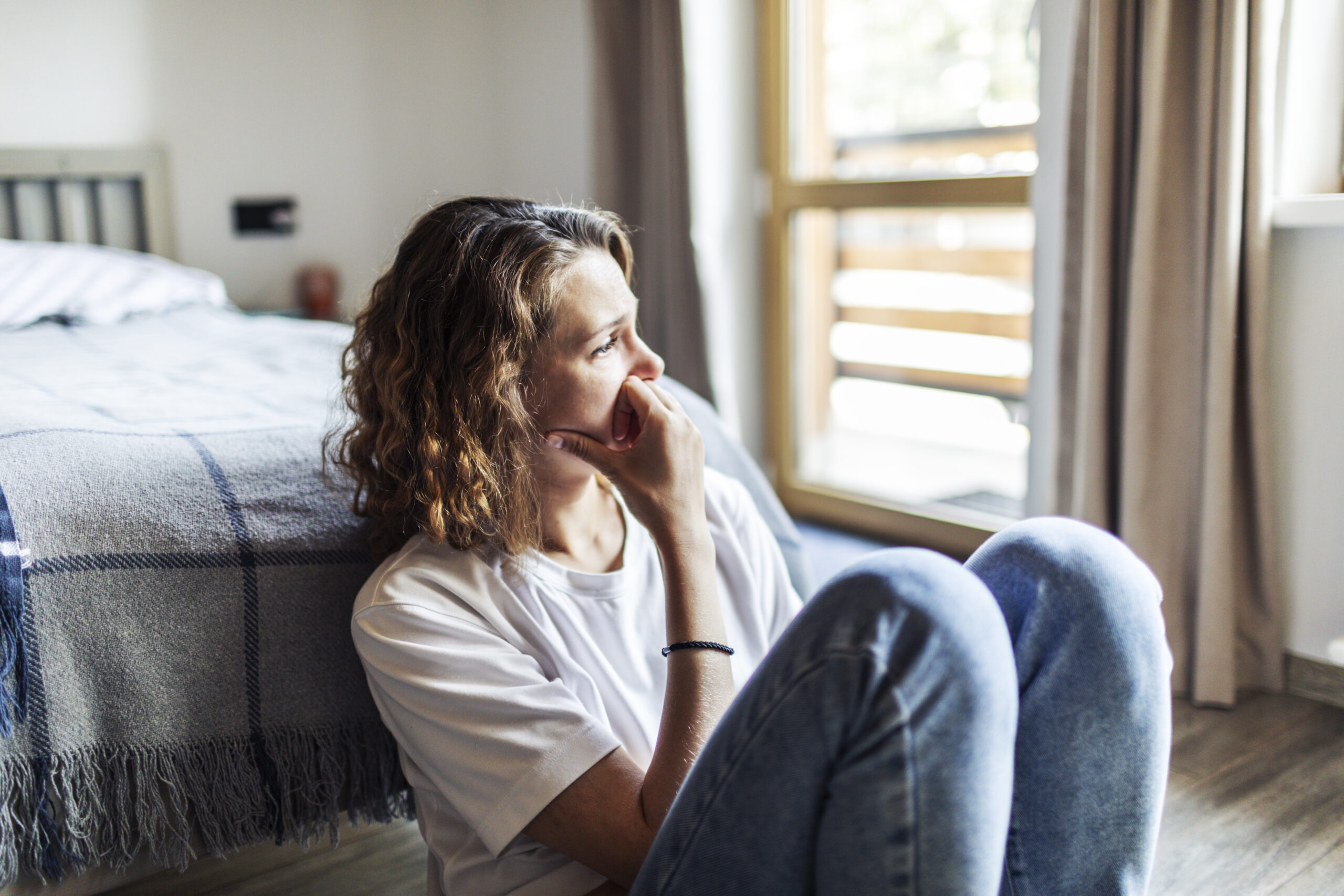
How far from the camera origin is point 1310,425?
1703 mm

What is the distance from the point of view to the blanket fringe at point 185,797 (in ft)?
2.90

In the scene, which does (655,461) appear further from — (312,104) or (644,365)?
(312,104)

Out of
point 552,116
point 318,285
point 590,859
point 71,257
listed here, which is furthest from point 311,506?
point 552,116

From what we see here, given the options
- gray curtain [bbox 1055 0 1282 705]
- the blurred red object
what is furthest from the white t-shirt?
the blurred red object

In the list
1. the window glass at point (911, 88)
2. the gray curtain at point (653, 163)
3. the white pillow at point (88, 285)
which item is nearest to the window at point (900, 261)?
the window glass at point (911, 88)

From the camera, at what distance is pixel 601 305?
3.14 feet

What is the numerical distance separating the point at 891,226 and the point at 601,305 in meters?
2.06

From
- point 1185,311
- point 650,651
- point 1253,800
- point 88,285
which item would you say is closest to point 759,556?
point 650,651

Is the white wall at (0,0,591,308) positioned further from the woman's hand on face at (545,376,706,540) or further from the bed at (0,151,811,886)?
the woman's hand on face at (545,376,706,540)

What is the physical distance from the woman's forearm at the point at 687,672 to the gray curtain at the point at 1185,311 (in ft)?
3.85

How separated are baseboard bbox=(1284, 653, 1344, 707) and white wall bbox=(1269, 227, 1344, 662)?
0.01 m

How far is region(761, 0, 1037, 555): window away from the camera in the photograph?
2535 mm

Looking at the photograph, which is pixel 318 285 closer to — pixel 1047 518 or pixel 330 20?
pixel 330 20

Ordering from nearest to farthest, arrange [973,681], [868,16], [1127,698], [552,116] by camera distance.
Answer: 1. [973,681]
2. [1127,698]
3. [868,16]
4. [552,116]
